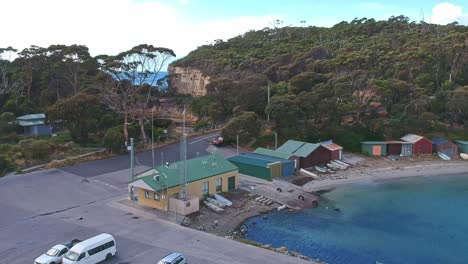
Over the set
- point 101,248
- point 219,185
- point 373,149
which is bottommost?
point 101,248

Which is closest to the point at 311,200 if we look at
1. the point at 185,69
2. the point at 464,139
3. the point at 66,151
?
the point at 66,151

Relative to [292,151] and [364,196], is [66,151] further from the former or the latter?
[364,196]

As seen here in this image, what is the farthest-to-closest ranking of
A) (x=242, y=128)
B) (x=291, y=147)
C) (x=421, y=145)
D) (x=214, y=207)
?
(x=421, y=145), (x=242, y=128), (x=291, y=147), (x=214, y=207)

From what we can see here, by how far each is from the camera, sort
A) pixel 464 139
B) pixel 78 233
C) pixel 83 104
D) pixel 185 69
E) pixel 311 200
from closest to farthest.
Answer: pixel 78 233, pixel 311 200, pixel 83 104, pixel 464 139, pixel 185 69

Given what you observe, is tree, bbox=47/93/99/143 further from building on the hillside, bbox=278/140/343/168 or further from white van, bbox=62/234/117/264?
white van, bbox=62/234/117/264

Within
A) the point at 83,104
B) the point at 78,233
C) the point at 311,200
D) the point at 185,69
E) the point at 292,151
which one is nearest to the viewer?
the point at 78,233

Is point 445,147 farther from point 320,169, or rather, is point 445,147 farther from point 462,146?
point 320,169

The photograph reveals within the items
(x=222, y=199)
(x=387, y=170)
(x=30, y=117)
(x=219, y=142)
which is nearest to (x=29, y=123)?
(x=30, y=117)

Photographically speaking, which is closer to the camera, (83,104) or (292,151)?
(292,151)

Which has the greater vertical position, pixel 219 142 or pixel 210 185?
pixel 219 142
